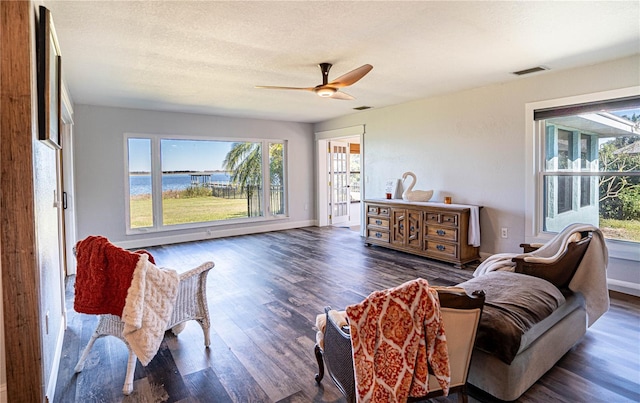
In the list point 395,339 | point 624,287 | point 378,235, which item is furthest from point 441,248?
point 395,339

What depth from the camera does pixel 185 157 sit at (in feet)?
21.6

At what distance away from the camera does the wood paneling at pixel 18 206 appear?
149cm

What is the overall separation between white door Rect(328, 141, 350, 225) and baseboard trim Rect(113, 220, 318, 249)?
24.8 inches

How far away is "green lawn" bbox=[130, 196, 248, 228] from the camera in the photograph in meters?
6.12

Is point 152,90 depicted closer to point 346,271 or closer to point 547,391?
point 346,271

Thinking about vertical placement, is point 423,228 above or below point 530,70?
below

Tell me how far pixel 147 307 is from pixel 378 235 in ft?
13.8

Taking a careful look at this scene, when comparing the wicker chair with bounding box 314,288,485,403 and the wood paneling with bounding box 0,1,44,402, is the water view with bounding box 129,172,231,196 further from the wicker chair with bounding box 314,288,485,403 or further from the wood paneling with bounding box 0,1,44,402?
the wicker chair with bounding box 314,288,485,403

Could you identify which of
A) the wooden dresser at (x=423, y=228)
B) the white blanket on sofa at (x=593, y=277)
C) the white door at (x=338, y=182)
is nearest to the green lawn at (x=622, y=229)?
the wooden dresser at (x=423, y=228)

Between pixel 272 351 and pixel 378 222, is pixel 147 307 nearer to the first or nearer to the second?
pixel 272 351

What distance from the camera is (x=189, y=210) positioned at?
6.68 metres

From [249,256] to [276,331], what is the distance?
2593 millimetres

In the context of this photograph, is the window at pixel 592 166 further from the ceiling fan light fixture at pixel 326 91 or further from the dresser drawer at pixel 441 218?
the ceiling fan light fixture at pixel 326 91

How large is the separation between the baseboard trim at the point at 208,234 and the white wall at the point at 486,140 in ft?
9.29
